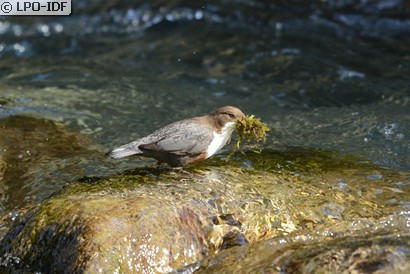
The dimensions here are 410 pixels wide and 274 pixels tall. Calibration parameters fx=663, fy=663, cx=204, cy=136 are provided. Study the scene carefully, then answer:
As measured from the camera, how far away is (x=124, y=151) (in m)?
4.74

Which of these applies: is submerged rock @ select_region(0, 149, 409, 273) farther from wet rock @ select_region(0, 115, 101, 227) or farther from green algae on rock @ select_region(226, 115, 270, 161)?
wet rock @ select_region(0, 115, 101, 227)

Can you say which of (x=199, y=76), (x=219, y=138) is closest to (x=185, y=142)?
(x=219, y=138)

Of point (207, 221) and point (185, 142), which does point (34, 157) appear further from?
point (207, 221)

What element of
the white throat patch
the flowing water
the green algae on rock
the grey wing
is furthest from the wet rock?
the green algae on rock

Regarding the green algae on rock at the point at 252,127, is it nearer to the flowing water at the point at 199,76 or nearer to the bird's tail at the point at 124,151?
the bird's tail at the point at 124,151

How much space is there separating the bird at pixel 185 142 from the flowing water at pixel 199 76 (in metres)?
0.70

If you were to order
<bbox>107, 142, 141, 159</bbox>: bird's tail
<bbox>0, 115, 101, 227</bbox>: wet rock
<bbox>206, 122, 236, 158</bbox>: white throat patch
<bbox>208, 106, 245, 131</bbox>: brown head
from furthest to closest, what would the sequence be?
<bbox>0, 115, 101, 227</bbox>: wet rock < <bbox>208, 106, 245, 131</bbox>: brown head < <bbox>206, 122, 236, 158</bbox>: white throat patch < <bbox>107, 142, 141, 159</bbox>: bird's tail

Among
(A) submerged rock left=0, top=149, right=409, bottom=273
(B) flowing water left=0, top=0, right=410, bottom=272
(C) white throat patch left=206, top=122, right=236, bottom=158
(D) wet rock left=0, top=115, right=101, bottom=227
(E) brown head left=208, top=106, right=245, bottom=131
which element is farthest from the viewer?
(B) flowing water left=0, top=0, right=410, bottom=272

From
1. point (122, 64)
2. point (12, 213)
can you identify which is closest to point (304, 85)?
point (122, 64)

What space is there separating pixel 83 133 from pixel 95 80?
2189 mm

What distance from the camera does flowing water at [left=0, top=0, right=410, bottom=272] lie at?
6.11 meters

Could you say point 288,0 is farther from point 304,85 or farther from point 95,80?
point 95,80

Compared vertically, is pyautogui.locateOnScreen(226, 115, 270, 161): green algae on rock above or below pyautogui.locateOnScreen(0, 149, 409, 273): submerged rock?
above

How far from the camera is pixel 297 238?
4.22 m
